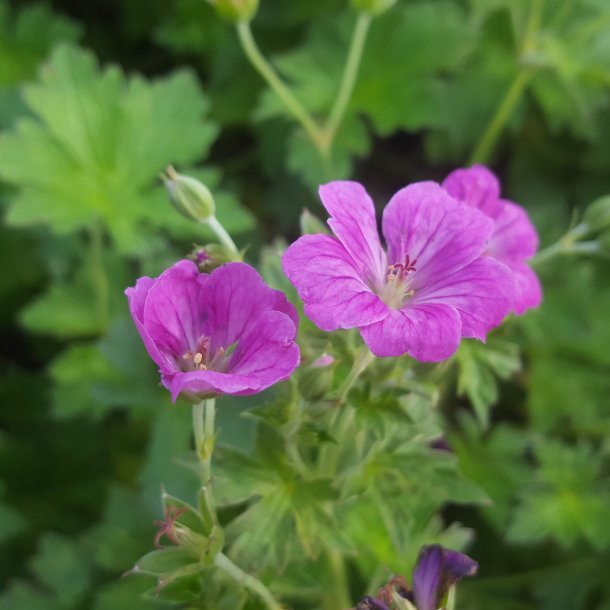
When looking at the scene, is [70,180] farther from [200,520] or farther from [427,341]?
[427,341]

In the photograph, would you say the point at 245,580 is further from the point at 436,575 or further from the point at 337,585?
the point at 337,585

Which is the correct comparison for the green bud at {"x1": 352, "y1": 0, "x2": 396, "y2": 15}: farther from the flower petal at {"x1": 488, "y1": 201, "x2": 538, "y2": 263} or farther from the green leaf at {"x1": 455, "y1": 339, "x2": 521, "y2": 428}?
the green leaf at {"x1": 455, "y1": 339, "x2": 521, "y2": 428}

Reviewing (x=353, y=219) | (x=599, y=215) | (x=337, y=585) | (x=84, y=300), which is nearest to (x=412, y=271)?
(x=353, y=219)

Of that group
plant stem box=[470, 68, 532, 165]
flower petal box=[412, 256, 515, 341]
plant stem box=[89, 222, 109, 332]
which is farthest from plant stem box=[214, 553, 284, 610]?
plant stem box=[470, 68, 532, 165]

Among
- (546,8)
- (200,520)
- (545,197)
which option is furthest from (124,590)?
(546,8)

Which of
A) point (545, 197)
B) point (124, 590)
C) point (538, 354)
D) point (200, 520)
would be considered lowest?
point (124, 590)

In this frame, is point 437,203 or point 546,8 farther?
point 546,8
